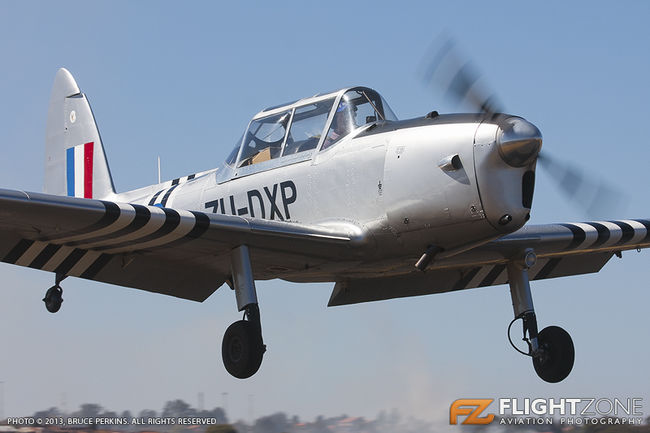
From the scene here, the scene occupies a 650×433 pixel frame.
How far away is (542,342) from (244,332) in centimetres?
389

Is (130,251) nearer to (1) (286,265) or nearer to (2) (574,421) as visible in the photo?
(1) (286,265)

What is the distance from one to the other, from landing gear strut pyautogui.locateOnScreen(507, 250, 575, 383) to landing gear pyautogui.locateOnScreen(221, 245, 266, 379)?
3.34 meters

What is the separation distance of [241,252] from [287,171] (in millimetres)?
1189

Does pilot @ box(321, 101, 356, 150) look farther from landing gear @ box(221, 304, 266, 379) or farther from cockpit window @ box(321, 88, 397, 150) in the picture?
landing gear @ box(221, 304, 266, 379)

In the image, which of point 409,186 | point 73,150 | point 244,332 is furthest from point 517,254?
point 73,150

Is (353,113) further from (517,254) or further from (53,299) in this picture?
(53,299)

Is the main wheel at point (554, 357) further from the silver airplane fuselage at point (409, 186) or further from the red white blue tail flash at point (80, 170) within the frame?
the red white blue tail flash at point (80, 170)

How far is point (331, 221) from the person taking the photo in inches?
432

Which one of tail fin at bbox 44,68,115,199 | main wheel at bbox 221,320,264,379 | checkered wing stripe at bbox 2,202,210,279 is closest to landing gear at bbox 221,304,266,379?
main wheel at bbox 221,320,264,379

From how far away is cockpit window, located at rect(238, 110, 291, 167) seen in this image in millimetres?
11641

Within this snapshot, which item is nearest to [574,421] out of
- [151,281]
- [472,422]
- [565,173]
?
[472,422]

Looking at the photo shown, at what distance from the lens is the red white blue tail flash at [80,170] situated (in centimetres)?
1540

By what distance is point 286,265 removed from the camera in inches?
454

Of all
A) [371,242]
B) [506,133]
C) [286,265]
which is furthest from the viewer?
[286,265]
